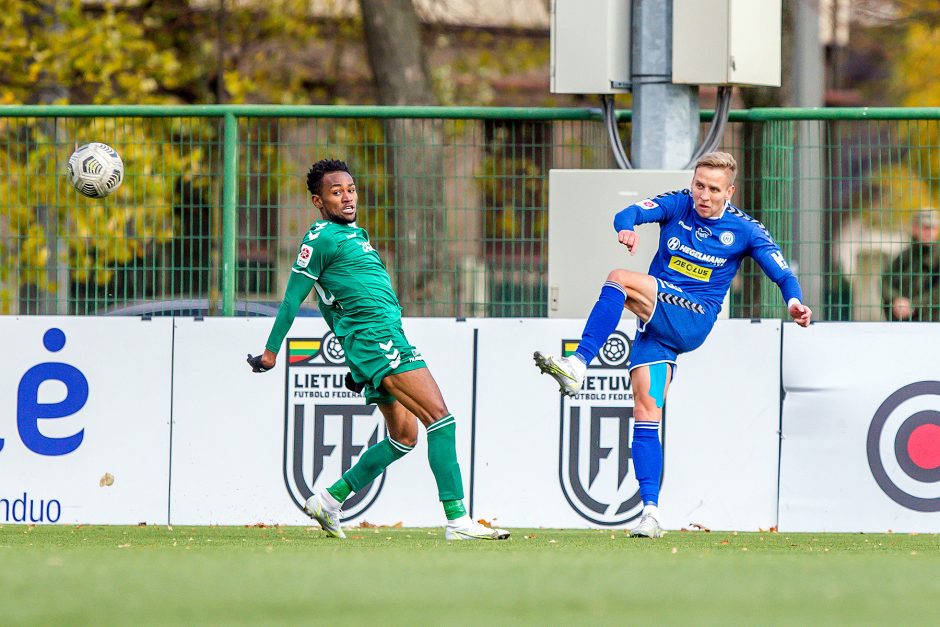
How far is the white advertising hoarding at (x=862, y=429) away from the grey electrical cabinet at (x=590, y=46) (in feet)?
6.57

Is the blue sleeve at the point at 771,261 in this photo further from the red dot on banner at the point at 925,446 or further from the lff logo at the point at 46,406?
the lff logo at the point at 46,406

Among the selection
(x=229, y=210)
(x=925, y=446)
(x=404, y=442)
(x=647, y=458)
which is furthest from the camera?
(x=229, y=210)

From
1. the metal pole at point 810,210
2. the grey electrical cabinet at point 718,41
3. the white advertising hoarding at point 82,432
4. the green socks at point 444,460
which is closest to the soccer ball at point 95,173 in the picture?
the white advertising hoarding at point 82,432

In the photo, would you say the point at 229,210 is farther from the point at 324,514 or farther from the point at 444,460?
the point at 444,460

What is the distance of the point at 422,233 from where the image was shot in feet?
36.4

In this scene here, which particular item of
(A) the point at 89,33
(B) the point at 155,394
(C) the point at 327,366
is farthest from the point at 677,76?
(A) the point at 89,33

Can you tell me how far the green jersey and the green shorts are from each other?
50mm

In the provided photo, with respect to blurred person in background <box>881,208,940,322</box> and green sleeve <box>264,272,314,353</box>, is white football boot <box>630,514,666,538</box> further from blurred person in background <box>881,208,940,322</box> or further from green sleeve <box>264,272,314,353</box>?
blurred person in background <box>881,208,940,322</box>

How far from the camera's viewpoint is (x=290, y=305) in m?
9.16

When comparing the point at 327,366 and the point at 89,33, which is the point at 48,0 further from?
the point at 327,366

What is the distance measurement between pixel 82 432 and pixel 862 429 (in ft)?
16.4

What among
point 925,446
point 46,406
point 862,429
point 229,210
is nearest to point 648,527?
point 862,429

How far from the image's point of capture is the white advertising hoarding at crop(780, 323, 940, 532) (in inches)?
423

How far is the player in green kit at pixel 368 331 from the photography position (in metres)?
9.02
